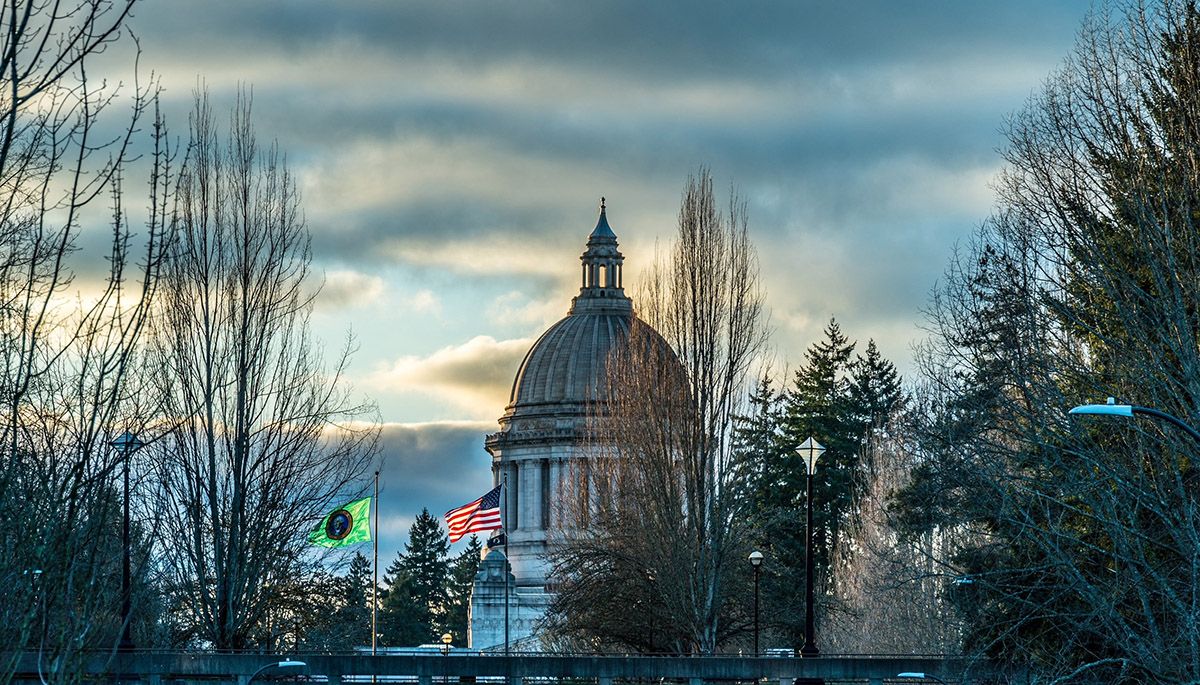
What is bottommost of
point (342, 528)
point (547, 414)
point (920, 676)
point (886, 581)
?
point (920, 676)

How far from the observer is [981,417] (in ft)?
117

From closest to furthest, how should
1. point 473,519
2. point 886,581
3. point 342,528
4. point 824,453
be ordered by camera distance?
1. point 342,528
2. point 886,581
3. point 473,519
4. point 824,453

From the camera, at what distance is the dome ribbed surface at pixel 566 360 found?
118000 millimetres

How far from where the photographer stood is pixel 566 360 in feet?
393

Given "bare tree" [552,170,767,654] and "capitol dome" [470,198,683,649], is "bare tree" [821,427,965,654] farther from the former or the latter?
"capitol dome" [470,198,683,649]

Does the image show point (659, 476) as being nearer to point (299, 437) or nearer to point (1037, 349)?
point (299, 437)

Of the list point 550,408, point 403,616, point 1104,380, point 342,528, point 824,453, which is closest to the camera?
point 1104,380

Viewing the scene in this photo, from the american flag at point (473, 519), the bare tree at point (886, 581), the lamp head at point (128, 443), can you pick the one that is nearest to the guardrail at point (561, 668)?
the bare tree at point (886, 581)

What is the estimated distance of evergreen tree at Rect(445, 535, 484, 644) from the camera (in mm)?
134750

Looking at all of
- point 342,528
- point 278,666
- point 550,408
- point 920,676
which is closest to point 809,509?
point 920,676

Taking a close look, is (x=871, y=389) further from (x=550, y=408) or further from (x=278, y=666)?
(x=278, y=666)

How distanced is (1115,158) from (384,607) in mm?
105476

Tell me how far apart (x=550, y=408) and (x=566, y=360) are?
3269mm

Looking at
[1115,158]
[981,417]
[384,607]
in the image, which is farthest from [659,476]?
[384,607]
